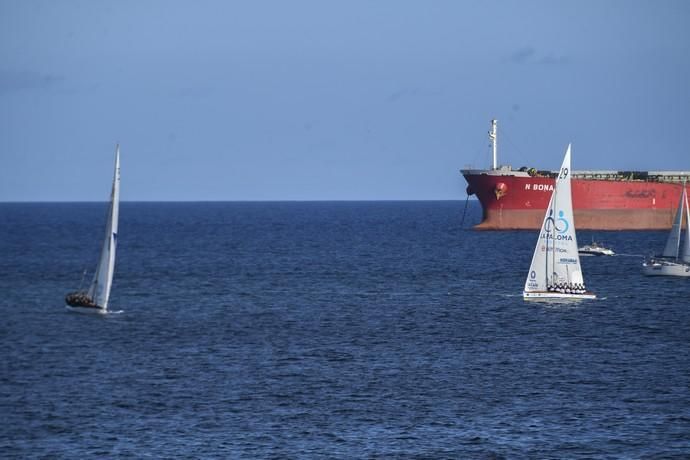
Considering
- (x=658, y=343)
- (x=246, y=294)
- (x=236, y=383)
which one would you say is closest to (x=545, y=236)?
(x=658, y=343)

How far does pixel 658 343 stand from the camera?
2153 inches

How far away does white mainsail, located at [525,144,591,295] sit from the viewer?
6656 centimetres

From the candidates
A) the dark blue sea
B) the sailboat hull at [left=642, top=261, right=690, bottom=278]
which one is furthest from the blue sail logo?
the sailboat hull at [left=642, top=261, right=690, bottom=278]

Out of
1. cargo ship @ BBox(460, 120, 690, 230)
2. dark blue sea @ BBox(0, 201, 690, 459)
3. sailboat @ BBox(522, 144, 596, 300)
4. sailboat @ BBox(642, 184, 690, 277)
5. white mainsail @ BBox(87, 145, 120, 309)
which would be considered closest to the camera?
dark blue sea @ BBox(0, 201, 690, 459)

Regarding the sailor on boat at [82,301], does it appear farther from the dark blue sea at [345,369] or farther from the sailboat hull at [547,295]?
the sailboat hull at [547,295]

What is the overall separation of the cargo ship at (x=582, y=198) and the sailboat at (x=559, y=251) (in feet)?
182

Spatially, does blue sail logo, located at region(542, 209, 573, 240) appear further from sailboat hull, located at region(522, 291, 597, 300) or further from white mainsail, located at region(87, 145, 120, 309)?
white mainsail, located at region(87, 145, 120, 309)

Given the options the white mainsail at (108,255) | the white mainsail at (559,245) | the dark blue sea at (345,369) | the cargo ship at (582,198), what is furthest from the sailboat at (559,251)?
the cargo ship at (582,198)

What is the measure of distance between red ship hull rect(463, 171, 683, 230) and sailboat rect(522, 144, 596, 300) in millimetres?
55592

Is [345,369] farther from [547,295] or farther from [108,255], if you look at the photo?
[547,295]

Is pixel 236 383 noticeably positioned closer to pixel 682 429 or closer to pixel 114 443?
pixel 114 443

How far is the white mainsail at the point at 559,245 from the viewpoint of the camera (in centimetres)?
6656

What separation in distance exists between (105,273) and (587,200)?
7339 cm

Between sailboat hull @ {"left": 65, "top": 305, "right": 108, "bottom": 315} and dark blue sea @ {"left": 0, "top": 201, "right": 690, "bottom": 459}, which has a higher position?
sailboat hull @ {"left": 65, "top": 305, "right": 108, "bottom": 315}
